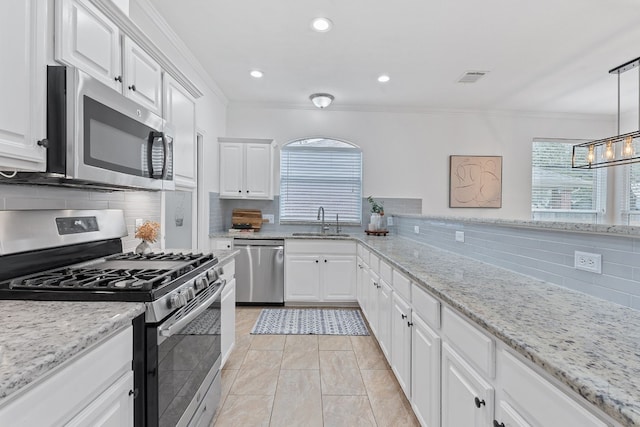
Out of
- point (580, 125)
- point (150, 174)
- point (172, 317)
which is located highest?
point (580, 125)

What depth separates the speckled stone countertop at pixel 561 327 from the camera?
0.65m

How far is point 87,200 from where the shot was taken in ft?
5.83

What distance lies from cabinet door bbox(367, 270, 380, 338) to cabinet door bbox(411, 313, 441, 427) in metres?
0.93

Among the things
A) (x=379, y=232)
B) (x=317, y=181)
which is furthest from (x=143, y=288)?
(x=317, y=181)

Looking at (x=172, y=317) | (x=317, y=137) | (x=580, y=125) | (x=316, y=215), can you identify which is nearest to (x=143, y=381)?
(x=172, y=317)

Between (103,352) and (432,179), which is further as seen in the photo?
(432,179)

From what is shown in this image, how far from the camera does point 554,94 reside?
4152mm

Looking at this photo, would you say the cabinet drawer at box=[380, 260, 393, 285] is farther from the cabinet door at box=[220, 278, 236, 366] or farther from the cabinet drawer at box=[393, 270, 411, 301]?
the cabinet door at box=[220, 278, 236, 366]

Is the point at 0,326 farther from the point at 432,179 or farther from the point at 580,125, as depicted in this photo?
the point at 580,125

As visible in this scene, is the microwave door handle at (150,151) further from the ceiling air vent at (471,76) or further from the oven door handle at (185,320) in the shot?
the ceiling air vent at (471,76)

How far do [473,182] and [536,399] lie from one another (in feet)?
14.6

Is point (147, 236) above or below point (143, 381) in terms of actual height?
above

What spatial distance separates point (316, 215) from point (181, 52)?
259 cm

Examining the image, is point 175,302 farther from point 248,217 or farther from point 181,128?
point 248,217
